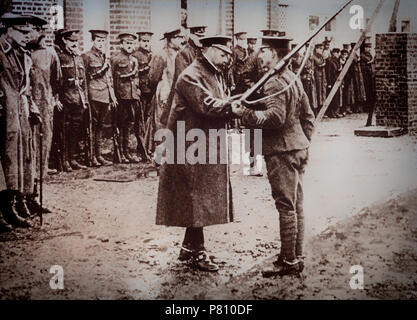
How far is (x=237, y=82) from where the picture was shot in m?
4.98

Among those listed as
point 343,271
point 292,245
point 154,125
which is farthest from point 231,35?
point 343,271

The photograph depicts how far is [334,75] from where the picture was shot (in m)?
5.52

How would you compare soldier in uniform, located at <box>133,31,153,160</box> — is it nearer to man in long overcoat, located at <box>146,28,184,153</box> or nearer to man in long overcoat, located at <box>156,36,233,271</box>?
man in long overcoat, located at <box>146,28,184,153</box>

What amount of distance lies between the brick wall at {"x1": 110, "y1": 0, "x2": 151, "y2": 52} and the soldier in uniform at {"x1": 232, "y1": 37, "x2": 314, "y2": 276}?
1081 millimetres

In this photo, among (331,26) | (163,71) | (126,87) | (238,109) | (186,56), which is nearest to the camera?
(238,109)

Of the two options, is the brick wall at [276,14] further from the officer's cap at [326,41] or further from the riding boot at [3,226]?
the riding boot at [3,226]

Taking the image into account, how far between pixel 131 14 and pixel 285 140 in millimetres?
1716

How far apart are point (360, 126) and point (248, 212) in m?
1.49

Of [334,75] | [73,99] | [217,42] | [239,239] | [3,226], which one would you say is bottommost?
[239,239]

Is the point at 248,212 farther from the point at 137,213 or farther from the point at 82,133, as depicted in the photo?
the point at 82,133

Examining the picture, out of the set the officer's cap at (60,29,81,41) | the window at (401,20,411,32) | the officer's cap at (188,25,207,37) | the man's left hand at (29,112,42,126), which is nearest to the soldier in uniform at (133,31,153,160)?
the officer's cap at (188,25,207,37)

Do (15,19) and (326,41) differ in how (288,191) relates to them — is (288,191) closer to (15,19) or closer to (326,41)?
(326,41)

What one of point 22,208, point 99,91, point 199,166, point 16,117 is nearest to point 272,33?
point 199,166

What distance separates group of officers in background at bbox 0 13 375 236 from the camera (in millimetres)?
4910
